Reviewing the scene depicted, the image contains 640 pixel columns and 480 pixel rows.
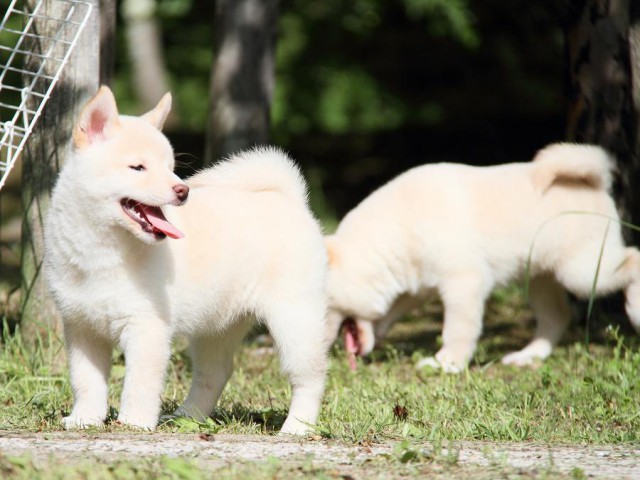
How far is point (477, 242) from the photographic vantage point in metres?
6.05

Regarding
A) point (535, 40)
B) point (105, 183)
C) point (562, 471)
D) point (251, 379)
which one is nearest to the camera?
point (562, 471)

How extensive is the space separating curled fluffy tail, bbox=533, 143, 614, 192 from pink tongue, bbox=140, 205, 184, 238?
9.66ft

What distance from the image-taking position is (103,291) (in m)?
3.76

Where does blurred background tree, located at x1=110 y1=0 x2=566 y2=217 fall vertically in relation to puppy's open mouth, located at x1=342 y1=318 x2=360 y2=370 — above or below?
above

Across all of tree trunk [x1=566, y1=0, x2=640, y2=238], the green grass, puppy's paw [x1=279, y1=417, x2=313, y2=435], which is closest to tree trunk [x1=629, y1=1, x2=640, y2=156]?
tree trunk [x1=566, y1=0, x2=640, y2=238]

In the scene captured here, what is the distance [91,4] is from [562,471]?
308 centimetres

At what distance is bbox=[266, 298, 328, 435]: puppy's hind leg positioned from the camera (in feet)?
13.6

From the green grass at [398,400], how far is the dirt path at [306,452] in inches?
4.7

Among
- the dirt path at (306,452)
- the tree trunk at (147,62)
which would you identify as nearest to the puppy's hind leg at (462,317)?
the dirt path at (306,452)

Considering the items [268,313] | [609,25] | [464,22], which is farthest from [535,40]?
[268,313]

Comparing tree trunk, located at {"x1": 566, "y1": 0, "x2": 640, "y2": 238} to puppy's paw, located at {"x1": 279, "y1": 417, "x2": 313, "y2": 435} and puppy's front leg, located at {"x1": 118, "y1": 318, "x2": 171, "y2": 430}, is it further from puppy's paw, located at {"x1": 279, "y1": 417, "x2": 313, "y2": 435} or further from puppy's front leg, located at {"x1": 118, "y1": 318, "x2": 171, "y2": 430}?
puppy's front leg, located at {"x1": 118, "y1": 318, "x2": 171, "y2": 430}

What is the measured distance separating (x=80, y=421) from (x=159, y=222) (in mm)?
827

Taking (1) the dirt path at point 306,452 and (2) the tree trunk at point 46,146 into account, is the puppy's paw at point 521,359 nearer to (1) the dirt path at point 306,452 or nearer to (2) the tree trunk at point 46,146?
(1) the dirt path at point 306,452

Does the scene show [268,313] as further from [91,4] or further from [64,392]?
[91,4]
